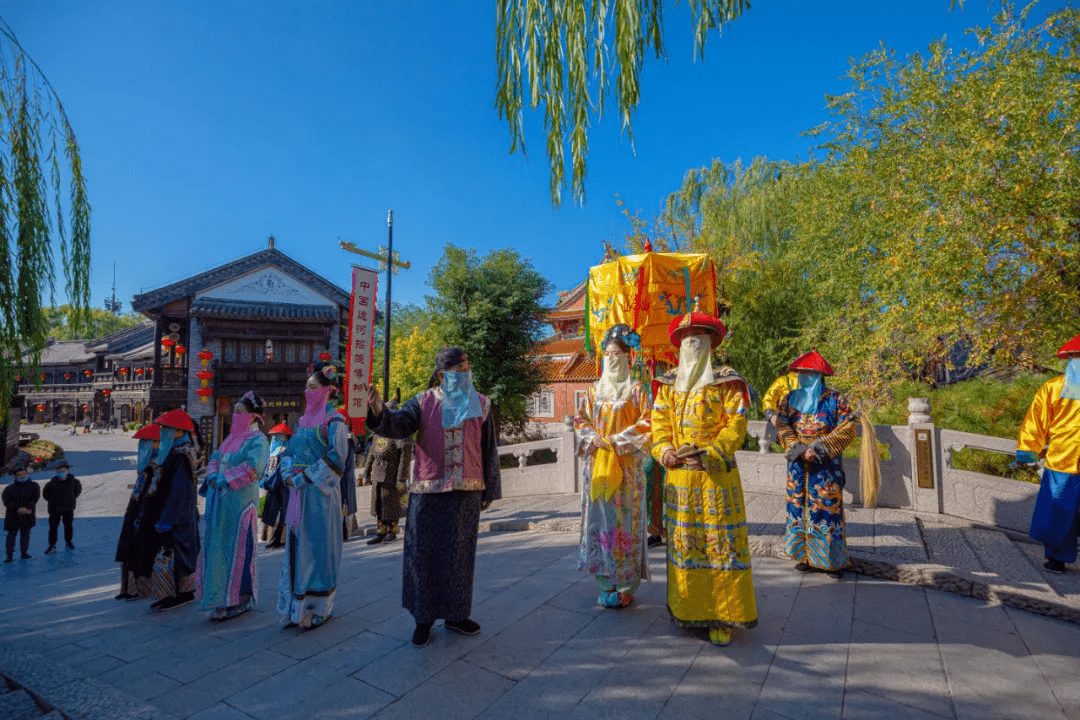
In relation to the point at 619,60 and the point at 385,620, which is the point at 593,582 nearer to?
the point at 385,620

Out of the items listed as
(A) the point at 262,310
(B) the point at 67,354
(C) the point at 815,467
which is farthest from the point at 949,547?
(B) the point at 67,354

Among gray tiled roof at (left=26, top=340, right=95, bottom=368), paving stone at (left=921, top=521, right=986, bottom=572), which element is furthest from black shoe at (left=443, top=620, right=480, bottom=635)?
gray tiled roof at (left=26, top=340, right=95, bottom=368)

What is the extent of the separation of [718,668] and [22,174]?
5.47m

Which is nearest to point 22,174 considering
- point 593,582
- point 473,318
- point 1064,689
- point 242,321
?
point 593,582

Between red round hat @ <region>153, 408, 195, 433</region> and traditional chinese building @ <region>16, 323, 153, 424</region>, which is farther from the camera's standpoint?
traditional chinese building @ <region>16, 323, 153, 424</region>

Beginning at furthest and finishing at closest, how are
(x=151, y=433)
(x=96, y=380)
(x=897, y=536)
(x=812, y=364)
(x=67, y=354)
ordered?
(x=67, y=354)
(x=96, y=380)
(x=897, y=536)
(x=151, y=433)
(x=812, y=364)

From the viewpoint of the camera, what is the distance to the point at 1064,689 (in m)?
2.75

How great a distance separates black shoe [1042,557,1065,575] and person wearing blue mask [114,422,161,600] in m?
7.92

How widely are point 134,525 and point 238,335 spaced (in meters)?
18.1

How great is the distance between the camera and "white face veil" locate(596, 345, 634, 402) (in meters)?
4.16

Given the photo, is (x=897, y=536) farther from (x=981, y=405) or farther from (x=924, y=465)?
(x=981, y=405)

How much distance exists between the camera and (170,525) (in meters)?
4.53

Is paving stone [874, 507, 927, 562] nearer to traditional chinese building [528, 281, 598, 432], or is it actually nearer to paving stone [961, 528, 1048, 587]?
paving stone [961, 528, 1048, 587]

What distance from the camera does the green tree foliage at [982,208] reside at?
6531mm
